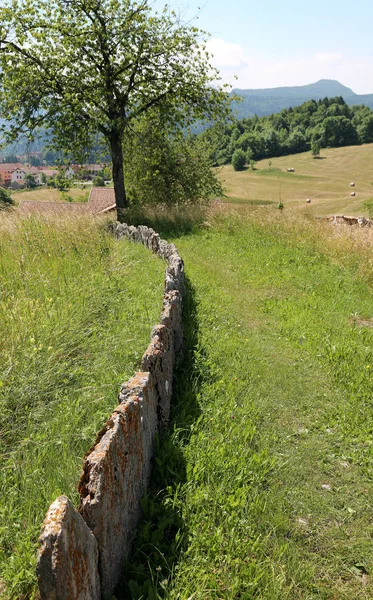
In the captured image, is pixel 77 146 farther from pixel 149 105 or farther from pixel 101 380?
pixel 101 380

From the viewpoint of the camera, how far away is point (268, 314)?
25.8 ft

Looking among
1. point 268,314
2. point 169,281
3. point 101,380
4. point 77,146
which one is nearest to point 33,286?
point 169,281

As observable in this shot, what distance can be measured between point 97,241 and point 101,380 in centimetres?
559

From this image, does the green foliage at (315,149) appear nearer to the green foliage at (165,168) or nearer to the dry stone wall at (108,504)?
the green foliage at (165,168)

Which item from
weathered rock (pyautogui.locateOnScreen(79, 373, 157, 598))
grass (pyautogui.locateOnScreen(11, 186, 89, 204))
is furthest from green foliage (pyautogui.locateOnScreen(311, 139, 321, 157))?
weathered rock (pyautogui.locateOnScreen(79, 373, 157, 598))

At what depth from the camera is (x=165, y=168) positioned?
66.8ft

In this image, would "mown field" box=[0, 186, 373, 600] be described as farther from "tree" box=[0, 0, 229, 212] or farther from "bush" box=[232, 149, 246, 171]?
"bush" box=[232, 149, 246, 171]

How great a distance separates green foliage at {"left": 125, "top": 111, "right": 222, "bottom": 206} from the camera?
19984mm

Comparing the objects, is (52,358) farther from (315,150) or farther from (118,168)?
(315,150)

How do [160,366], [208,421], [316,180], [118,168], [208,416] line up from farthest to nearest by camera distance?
1. [316,180]
2. [118,168]
3. [208,416]
4. [208,421]
5. [160,366]

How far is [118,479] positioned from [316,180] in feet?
308

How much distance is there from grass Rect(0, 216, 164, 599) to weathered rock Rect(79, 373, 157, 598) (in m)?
0.39

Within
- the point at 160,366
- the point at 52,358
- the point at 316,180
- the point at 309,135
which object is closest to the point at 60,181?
the point at 52,358

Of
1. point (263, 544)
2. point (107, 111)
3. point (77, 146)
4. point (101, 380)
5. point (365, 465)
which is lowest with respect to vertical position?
point (365, 465)
